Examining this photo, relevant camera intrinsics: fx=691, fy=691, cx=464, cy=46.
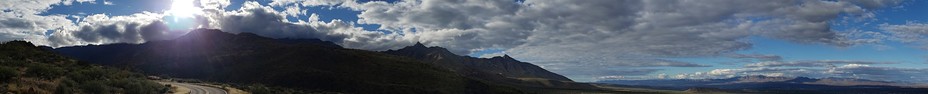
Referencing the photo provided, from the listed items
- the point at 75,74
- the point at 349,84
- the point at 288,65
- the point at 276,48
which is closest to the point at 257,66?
the point at 288,65

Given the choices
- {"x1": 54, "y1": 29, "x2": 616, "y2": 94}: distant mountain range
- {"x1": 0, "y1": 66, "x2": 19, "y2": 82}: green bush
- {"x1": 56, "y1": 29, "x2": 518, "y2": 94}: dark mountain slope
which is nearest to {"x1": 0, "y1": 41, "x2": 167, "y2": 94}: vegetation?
{"x1": 0, "y1": 66, "x2": 19, "y2": 82}: green bush

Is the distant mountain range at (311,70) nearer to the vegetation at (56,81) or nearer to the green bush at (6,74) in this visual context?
the vegetation at (56,81)

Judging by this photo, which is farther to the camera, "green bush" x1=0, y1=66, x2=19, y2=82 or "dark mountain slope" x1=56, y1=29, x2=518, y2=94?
"dark mountain slope" x1=56, y1=29, x2=518, y2=94

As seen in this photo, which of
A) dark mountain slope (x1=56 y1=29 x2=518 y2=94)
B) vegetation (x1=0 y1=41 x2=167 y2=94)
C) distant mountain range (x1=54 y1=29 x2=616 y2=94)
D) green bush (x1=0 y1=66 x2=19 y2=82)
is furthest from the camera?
dark mountain slope (x1=56 y1=29 x2=518 y2=94)

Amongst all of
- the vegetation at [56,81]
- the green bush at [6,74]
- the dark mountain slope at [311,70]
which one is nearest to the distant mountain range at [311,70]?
the dark mountain slope at [311,70]

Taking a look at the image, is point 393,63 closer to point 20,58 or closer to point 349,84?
point 349,84

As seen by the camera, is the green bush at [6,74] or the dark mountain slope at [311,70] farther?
the dark mountain slope at [311,70]

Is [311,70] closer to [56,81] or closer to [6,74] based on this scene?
[56,81]

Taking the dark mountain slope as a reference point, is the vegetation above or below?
below

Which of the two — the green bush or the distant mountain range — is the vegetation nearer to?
the green bush

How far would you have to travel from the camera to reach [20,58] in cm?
5469

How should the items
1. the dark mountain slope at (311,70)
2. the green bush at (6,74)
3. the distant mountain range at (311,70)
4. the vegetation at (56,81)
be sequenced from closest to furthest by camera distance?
the vegetation at (56,81), the green bush at (6,74), the distant mountain range at (311,70), the dark mountain slope at (311,70)

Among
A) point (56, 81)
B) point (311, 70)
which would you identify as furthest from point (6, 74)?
point (311, 70)

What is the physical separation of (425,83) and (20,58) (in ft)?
259
